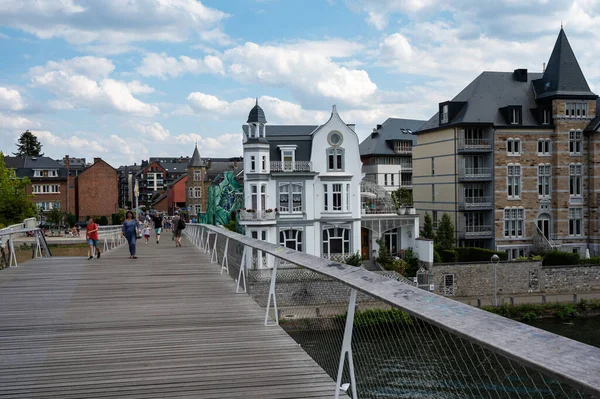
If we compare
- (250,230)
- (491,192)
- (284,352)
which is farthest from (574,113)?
(284,352)

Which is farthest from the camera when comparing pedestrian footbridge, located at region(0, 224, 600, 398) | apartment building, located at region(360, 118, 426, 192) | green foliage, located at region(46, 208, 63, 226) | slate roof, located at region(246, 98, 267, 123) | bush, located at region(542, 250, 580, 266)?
green foliage, located at region(46, 208, 63, 226)

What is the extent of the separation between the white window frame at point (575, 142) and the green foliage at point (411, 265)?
56.4 ft

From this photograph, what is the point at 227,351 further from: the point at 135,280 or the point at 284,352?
the point at 135,280

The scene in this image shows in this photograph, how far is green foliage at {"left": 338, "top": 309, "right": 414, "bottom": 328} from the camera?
594 cm

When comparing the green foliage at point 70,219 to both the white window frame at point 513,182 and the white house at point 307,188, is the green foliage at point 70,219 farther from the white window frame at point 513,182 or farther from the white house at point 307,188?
the white window frame at point 513,182

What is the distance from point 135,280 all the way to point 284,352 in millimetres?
8130

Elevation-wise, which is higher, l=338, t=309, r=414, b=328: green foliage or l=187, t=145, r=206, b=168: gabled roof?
l=187, t=145, r=206, b=168: gabled roof

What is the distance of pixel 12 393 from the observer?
5.55 meters

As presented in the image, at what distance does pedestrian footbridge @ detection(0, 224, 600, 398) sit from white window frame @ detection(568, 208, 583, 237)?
46485mm

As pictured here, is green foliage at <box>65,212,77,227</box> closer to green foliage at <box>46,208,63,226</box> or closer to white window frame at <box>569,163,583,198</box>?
green foliage at <box>46,208,63,226</box>

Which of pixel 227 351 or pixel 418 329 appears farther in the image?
pixel 227 351

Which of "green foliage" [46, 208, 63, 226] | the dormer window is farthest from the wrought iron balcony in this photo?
"green foliage" [46, 208, 63, 226]

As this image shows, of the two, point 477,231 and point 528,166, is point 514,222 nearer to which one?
point 477,231

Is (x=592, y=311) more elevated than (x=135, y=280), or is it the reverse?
(x=135, y=280)
